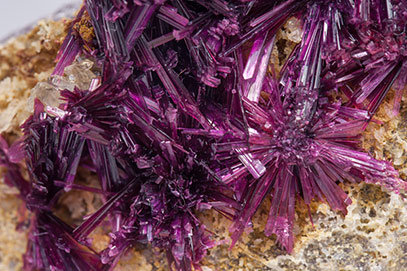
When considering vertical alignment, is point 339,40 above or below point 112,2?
below

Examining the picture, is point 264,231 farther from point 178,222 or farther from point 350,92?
point 350,92

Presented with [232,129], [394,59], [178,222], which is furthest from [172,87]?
[394,59]

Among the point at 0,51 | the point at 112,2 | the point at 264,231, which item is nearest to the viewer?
the point at 112,2

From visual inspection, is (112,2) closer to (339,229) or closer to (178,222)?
(178,222)

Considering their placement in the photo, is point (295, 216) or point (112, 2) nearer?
point (112, 2)

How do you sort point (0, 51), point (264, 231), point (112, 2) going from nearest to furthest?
point (112, 2) → point (264, 231) → point (0, 51)

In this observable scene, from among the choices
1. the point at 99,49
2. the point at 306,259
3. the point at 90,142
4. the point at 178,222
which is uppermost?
the point at 99,49
